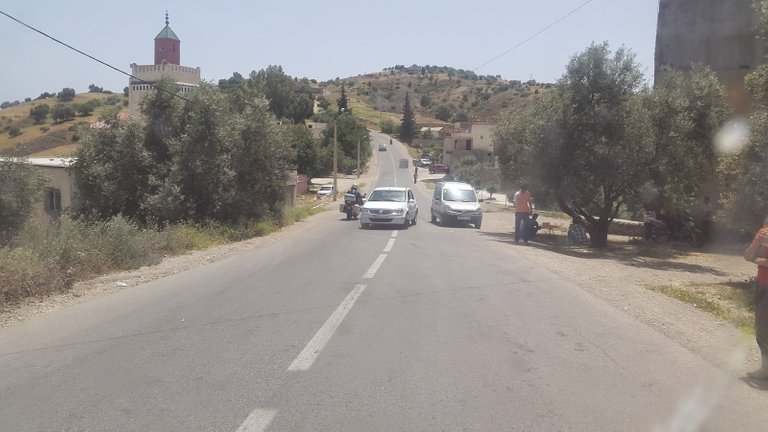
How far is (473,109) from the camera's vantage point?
564 feet

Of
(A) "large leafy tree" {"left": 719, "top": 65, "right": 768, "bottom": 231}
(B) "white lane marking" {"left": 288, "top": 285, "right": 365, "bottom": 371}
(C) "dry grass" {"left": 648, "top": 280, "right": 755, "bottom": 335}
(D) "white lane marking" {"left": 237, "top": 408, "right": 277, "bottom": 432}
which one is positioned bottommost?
(C) "dry grass" {"left": 648, "top": 280, "right": 755, "bottom": 335}

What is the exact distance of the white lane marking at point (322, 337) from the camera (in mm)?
6223

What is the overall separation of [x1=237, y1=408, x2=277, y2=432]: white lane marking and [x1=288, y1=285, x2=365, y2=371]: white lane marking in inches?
45.1

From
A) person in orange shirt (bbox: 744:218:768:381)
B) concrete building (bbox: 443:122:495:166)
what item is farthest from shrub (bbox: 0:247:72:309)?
concrete building (bbox: 443:122:495:166)

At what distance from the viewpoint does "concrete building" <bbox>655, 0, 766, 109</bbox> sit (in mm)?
23531

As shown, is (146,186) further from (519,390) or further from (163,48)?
(163,48)

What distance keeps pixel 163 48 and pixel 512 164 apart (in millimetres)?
49887

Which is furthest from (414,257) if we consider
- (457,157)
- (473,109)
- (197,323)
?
(473,109)

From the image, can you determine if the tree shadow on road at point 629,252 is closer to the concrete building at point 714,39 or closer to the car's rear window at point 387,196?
the car's rear window at point 387,196

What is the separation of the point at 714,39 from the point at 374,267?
63.9ft

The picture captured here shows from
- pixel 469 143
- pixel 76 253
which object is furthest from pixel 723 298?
pixel 469 143

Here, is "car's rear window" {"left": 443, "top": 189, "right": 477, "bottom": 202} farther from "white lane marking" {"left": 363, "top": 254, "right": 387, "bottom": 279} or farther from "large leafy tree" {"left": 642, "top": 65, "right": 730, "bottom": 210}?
"white lane marking" {"left": 363, "top": 254, "right": 387, "bottom": 279}

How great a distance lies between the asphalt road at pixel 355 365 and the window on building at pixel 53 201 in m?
21.9

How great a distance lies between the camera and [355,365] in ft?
20.2
